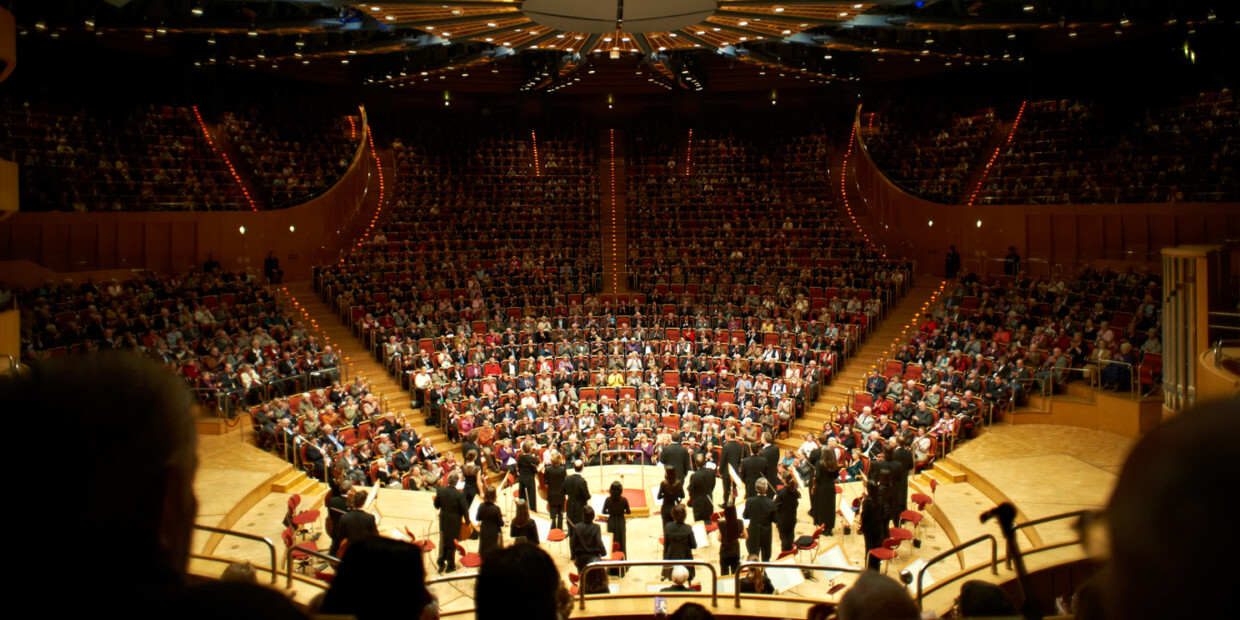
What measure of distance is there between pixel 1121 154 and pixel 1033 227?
2482 mm

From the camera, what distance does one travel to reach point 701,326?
1853 centimetres

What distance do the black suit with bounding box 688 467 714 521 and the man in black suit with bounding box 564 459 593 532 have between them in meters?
1.36

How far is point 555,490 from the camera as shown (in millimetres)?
10984

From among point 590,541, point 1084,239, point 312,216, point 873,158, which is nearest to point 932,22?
point 1084,239

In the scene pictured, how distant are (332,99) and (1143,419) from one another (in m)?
23.7

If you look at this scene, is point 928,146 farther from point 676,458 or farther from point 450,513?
point 450,513

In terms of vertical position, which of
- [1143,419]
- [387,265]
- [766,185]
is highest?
[766,185]

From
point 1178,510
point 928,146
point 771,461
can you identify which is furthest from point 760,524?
point 928,146

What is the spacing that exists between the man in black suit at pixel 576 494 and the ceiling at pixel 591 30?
6918 millimetres

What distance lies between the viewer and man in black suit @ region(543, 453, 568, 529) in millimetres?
10930

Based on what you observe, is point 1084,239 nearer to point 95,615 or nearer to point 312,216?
point 312,216

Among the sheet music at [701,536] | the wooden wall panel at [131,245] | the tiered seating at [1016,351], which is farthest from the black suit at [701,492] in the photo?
the wooden wall panel at [131,245]

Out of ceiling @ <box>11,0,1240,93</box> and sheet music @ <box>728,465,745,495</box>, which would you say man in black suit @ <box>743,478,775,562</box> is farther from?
ceiling @ <box>11,0,1240,93</box>

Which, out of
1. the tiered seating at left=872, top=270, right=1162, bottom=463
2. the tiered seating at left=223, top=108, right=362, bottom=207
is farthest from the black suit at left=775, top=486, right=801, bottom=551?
the tiered seating at left=223, top=108, right=362, bottom=207
